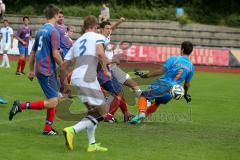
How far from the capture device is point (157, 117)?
13.3m

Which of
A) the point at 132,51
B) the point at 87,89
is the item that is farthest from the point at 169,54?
the point at 87,89

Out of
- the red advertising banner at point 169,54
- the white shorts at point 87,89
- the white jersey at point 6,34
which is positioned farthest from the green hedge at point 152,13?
the white shorts at point 87,89

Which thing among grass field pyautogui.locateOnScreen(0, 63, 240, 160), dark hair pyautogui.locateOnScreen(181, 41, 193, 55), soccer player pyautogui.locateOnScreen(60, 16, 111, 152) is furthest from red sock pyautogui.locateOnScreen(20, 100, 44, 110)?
dark hair pyautogui.locateOnScreen(181, 41, 193, 55)

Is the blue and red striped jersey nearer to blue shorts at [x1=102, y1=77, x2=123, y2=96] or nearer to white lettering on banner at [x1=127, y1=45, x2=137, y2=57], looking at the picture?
blue shorts at [x1=102, y1=77, x2=123, y2=96]

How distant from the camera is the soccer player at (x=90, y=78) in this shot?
899 cm

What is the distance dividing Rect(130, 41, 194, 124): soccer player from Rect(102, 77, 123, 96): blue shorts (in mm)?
472

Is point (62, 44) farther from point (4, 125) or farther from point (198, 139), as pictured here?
point (198, 139)

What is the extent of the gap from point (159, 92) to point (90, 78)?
3091mm

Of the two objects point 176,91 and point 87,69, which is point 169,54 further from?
point 87,69

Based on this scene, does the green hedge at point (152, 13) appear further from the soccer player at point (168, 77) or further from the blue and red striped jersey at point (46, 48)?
the blue and red striped jersey at point (46, 48)

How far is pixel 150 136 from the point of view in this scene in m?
10.6

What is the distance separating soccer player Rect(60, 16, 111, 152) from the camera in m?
8.99

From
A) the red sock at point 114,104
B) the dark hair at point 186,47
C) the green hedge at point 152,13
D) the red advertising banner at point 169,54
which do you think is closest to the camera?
the dark hair at point 186,47

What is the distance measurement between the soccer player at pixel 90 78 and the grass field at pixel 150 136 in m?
0.32
